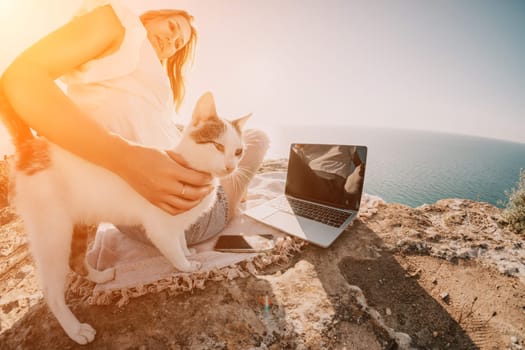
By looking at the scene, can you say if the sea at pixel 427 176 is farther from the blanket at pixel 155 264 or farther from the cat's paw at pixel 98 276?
the cat's paw at pixel 98 276

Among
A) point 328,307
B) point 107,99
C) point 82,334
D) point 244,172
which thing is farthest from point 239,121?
point 82,334

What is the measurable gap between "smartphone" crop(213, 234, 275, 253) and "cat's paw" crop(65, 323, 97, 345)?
0.67 m

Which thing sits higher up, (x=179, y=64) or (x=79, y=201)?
(x=179, y=64)

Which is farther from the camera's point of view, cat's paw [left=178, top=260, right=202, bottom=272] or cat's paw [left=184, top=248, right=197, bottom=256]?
cat's paw [left=184, top=248, right=197, bottom=256]

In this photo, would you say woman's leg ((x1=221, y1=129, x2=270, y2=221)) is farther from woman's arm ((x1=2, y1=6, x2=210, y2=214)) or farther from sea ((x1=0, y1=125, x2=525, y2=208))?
woman's arm ((x1=2, y1=6, x2=210, y2=214))

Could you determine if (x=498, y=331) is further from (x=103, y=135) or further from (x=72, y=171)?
(x=72, y=171)

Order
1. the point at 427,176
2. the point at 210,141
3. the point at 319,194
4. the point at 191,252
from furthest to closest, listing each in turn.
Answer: the point at 427,176 < the point at 319,194 < the point at 191,252 < the point at 210,141

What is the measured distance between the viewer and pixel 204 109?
110 centimetres

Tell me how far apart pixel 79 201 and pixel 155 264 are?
0.53m

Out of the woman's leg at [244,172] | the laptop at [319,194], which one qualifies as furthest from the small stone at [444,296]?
the woman's leg at [244,172]

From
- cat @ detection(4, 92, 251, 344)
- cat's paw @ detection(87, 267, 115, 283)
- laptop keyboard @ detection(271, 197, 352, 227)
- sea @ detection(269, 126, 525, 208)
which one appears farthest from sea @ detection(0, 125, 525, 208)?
cat's paw @ detection(87, 267, 115, 283)

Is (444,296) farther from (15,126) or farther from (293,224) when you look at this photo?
(15,126)

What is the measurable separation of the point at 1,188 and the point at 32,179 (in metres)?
2.15

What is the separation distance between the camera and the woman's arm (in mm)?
752
